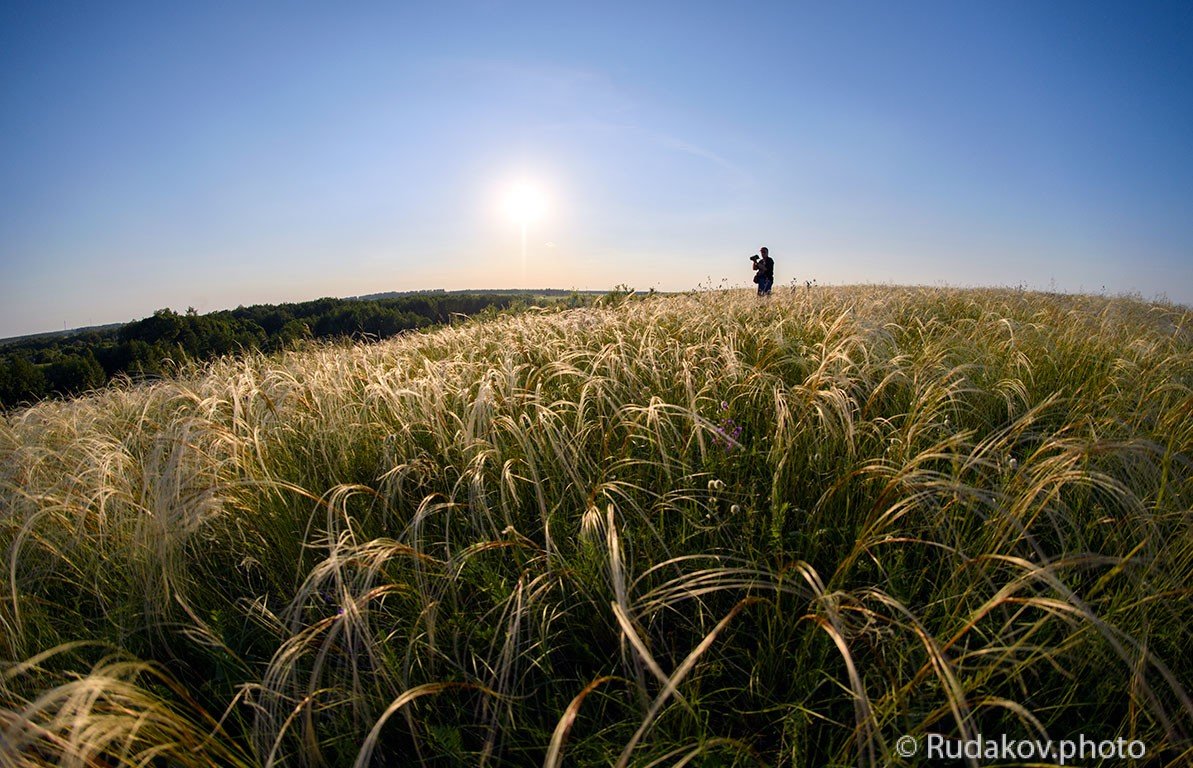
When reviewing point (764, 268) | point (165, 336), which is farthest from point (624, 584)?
point (165, 336)

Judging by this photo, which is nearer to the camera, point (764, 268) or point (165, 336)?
point (764, 268)

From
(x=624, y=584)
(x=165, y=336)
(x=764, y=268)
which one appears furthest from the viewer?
(x=165, y=336)

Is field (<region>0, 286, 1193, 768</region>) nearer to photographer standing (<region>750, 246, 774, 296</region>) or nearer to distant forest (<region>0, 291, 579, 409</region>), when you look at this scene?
photographer standing (<region>750, 246, 774, 296</region>)

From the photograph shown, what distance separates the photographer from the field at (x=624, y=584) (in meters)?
1.11

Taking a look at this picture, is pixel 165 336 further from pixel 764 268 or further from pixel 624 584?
pixel 624 584

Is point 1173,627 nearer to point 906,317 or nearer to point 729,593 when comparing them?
point 729,593

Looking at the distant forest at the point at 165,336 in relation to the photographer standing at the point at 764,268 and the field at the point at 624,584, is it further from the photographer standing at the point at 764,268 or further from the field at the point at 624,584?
the field at the point at 624,584

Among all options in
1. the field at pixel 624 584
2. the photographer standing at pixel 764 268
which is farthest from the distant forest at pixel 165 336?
the field at pixel 624 584

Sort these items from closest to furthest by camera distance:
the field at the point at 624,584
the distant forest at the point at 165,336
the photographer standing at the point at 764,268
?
the field at the point at 624,584, the photographer standing at the point at 764,268, the distant forest at the point at 165,336

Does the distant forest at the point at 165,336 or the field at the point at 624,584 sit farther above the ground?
the distant forest at the point at 165,336

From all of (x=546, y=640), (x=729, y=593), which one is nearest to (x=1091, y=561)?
(x=729, y=593)

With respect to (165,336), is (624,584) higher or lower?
lower

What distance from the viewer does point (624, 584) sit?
1298 mm

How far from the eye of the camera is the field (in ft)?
3.64
